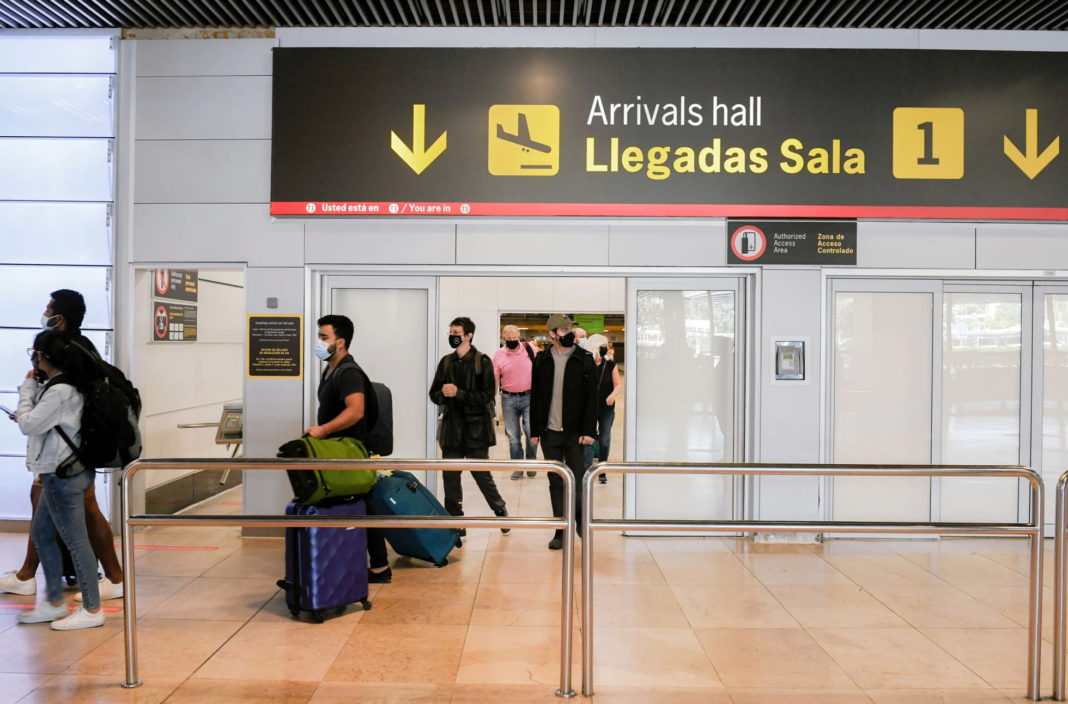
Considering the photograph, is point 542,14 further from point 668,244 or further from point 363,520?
point 363,520

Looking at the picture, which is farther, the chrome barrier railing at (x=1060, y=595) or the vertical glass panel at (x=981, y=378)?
the vertical glass panel at (x=981, y=378)

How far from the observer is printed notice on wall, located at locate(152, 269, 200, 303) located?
616 cm

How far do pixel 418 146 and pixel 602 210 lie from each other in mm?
1390

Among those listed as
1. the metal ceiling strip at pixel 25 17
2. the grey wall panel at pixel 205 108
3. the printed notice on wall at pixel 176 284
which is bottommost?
the printed notice on wall at pixel 176 284

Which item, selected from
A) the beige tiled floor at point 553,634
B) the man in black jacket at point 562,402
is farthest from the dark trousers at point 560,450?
the beige tiled floor at point 553,634

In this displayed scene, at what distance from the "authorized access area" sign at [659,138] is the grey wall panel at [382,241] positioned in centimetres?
12

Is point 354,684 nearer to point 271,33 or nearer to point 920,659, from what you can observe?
point 920,659

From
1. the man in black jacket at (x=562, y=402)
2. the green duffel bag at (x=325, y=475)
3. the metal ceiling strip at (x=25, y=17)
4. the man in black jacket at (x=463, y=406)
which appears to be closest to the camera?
the green duffel bag at (x=325, y=475)

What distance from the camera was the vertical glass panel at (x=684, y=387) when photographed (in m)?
5.98

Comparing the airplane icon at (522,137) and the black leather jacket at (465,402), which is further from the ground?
the airplane icon at (522,137)

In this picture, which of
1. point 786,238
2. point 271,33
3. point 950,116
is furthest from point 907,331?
point 271,33

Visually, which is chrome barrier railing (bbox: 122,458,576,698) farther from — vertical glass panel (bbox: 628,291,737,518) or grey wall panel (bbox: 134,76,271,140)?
grey wall panel (bbox: 134,76,271,140)

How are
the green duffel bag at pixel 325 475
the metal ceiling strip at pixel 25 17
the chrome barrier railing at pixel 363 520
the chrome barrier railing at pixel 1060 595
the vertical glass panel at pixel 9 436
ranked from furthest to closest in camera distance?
the vertical glass panel at pixel 9 436
the metal ceiling strip at pixel 25 17
the green duffel bag at pixel 325 475
the chrome barrier railing at pixel 363 520
the chrome barrier railing at pixel 1060 595

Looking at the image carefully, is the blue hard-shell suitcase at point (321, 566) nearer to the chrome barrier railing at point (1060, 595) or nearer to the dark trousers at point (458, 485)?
the dark trousers at point (458, 485)
